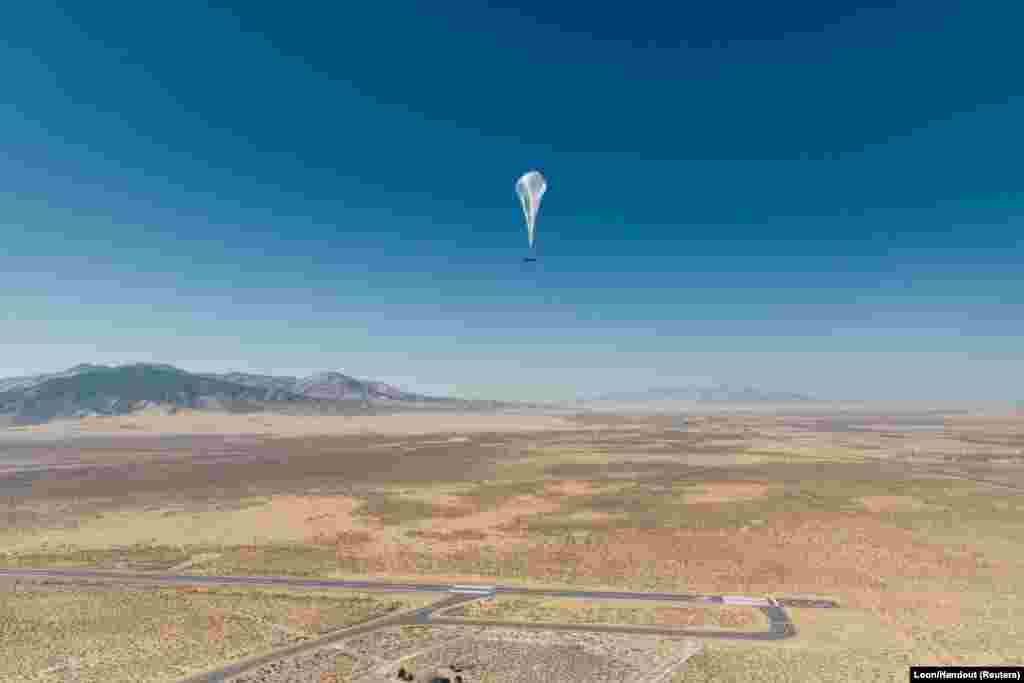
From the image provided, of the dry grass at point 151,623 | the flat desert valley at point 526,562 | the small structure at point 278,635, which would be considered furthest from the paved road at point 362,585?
the small structure at point 278,635

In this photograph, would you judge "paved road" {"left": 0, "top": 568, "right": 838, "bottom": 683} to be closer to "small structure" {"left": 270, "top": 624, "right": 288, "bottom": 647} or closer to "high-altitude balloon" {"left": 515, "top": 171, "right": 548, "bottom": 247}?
"small structure" {"left": 270, "top": 624, "right": 288, "bottom": 647}

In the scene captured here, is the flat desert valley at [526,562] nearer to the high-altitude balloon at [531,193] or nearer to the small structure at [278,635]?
the small structure at [278,635]

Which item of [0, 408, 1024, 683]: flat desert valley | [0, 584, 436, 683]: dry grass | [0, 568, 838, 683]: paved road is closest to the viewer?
[0, 584, 436, 683]: dry grass

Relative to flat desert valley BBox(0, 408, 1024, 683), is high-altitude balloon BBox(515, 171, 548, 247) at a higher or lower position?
higher

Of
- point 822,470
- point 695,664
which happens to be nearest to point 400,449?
point 822,470

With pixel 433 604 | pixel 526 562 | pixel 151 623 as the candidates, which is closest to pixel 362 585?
pixel 433 604

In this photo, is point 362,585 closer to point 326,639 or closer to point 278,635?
point 278,635

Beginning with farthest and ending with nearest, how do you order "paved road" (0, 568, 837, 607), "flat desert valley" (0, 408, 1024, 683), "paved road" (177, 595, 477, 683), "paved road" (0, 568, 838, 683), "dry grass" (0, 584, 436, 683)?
"paved road" (0, 568, 837, 607) < "paved road" (0, 568, 838, 683) < "flat desert valley" (0, 408, 1024, 683) < "dry grass" (0, 584, 436, 683) < "paved road" (177, 595, 477, 683)

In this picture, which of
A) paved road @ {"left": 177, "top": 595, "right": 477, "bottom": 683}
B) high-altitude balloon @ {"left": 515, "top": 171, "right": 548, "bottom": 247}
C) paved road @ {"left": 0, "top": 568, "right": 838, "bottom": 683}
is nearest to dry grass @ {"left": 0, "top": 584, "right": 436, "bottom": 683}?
paved road @ {"left": 177, "top": 595, "right": 477, "bottom": 683}
